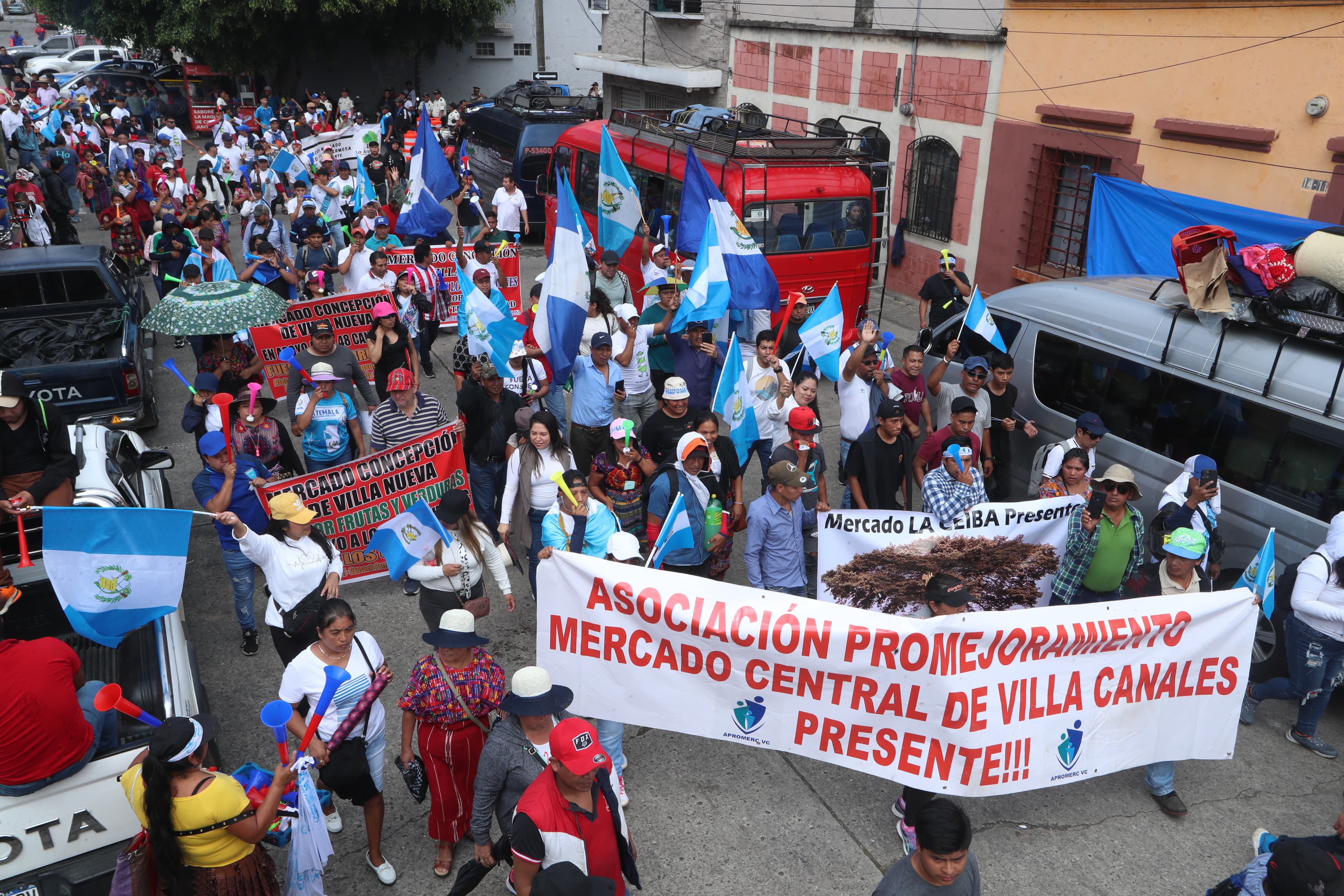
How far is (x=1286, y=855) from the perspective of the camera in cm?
354

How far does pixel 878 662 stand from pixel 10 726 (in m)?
3.73

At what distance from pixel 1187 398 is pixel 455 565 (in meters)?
4.95

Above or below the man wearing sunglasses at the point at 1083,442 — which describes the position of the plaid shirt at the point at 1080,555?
below

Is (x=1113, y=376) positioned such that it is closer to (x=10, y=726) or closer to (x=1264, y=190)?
(x=1264, y=190)

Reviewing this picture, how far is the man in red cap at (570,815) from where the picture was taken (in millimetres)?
3480

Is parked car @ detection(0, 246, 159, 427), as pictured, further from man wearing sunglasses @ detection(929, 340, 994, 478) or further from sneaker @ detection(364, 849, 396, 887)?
man wearing sunglasses @ detection(929, 340, 994, 478)

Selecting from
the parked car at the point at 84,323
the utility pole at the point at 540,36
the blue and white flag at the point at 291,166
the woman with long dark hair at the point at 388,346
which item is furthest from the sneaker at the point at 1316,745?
the utility pole at the point at 540,36

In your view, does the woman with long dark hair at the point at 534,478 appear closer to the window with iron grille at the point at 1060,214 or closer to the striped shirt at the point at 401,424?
the striped shirt at the point at 401,424

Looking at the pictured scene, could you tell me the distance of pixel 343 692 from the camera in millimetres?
4477

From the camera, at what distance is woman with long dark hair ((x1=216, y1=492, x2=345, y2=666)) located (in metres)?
5.38

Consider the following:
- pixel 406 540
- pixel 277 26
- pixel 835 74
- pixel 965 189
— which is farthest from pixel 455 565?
pixel 277 26

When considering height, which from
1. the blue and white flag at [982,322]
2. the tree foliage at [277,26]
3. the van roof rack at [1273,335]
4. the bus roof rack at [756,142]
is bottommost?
the blue and white flag at [982,322]

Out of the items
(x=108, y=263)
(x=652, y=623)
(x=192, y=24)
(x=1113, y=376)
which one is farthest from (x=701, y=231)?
(x=192, y=24)

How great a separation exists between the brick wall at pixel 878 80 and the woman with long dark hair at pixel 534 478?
1223 cm
